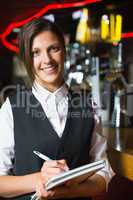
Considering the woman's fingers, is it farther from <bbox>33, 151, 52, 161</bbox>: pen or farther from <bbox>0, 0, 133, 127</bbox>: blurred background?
<bbox>0, 0, 133, 127</bbox>: blurred background

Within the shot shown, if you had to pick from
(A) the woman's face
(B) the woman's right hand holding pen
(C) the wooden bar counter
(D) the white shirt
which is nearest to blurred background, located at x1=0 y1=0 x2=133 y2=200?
(C) the wooden bar counter

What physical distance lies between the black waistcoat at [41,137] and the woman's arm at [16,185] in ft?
0.13

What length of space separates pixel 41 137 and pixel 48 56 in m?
0.22

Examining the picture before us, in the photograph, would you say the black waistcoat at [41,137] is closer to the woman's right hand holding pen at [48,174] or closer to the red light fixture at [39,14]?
the woman's right hand holding pen at [48,174]

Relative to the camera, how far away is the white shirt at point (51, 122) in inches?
39.7

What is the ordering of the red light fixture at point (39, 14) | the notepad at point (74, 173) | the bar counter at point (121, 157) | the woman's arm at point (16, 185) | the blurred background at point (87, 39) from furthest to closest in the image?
the red light fixture at point (39, 14) < the blurred background at point (87, 39) < the bar counter at point (121, 157) < the woman's arm at point (16, 185) < the notepad at point (74, 173)

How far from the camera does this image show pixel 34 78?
1.09 meters

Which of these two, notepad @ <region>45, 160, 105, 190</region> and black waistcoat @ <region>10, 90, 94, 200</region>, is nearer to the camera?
notepad @ <region>45, 160, 105, 190</region>

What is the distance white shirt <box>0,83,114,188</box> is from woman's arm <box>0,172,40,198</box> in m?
0.04

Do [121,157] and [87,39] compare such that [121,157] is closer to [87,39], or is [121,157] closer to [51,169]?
[51,169]

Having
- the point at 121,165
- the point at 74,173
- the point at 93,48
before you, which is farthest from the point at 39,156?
the point at 93,48

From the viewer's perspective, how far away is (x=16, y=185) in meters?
0.96

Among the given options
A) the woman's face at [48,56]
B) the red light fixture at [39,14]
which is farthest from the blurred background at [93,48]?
the woman's face at [48,56]

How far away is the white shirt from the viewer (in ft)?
3.31
